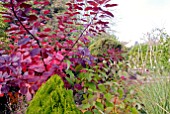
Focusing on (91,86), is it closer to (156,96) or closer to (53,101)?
(53,101)

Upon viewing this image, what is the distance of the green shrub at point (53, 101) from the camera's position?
1.63m

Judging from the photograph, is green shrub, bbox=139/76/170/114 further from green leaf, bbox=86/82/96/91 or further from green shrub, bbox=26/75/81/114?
green shrub, bbox=26/75/81/114

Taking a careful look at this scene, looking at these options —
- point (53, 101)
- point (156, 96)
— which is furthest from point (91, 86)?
point (156, 96)

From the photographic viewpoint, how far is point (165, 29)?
8969 mm

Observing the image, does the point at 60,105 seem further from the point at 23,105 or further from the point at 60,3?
the point at 60,3

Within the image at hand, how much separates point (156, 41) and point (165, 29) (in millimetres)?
527

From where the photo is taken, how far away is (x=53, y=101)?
64.8 inches

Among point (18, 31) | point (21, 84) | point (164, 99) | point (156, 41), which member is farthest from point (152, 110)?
point (156, 41)

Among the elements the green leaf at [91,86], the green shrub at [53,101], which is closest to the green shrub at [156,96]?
the green leaf at [91,86]

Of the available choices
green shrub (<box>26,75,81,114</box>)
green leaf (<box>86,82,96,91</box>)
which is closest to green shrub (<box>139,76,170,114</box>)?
green leaf (<box>86,82,96,91</box>)

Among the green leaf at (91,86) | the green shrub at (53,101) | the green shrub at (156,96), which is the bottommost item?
the green shrub at (156,96)

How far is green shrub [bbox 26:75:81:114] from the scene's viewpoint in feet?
5.36

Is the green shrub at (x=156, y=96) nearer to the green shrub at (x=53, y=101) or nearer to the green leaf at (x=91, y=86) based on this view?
the green leaf at (x=91, y=86)

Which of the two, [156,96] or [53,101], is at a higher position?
[53,101]
